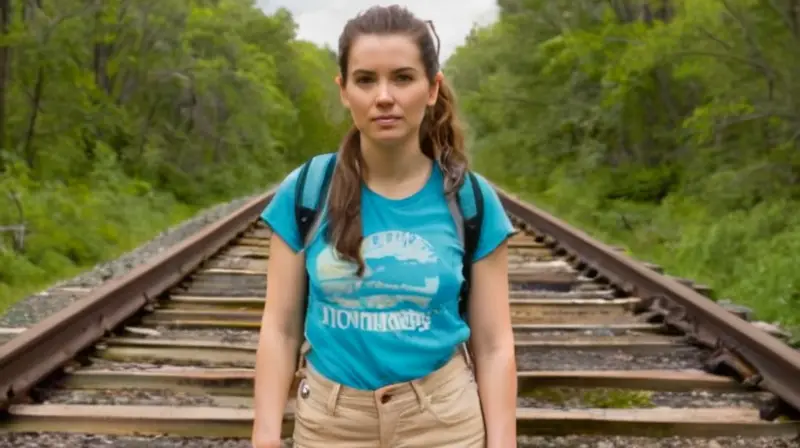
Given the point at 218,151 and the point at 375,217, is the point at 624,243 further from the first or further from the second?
the point at 218,151

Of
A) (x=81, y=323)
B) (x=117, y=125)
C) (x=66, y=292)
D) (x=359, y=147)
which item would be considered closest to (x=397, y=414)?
(x=359, y=147)

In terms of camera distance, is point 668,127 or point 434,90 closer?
point 434,90

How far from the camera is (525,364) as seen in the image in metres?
4.34

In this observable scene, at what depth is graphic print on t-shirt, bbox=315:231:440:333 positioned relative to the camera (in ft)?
5.51

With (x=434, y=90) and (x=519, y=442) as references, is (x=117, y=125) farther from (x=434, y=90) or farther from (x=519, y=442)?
(x=434, y=90)

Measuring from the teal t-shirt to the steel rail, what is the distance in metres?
2.20

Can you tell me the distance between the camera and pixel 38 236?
10266mm

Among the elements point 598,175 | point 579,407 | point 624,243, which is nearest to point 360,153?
point 579,407

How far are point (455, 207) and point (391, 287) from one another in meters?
0.18

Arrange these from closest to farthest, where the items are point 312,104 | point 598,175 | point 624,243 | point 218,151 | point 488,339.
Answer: point 488,339
point 624,243
point 598,175
point 218,151
point 312,104

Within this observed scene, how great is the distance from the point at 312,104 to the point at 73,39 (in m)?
34.0

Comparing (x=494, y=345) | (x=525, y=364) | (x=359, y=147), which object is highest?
(x=359, y=147)

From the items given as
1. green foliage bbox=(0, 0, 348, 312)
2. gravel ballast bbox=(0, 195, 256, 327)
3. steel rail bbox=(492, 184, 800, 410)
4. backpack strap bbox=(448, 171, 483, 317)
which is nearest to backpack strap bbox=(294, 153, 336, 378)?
backpack strap bbox=(448, 171, 483, 317)

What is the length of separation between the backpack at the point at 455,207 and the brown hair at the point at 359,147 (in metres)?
0.02
